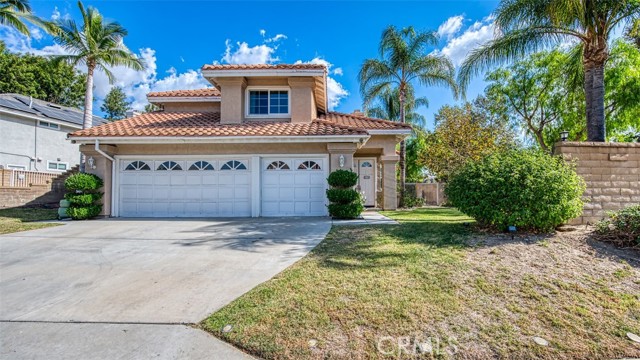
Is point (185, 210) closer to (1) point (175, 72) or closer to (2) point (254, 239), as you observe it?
(2) point (254, 239)

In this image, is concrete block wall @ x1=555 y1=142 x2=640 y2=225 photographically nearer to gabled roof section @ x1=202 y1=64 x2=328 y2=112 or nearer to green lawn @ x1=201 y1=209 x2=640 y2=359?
green lawn @ x1=201 y1=209 x2=640 y2=359

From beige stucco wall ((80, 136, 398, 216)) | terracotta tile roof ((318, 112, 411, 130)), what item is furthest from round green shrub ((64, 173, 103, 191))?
terracotta tile roof ((318, 112, 411, 130))

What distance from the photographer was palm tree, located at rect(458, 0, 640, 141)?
346 inches

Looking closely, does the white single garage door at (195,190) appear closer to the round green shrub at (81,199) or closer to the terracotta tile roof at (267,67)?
the round green shrub at (81,199)

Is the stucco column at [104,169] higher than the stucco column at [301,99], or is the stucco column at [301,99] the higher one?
the stucco column at [301,99]

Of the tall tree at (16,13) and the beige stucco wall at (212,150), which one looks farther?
the tall tree at (16,13)

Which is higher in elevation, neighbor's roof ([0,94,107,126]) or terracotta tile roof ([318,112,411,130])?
neighbor's roof ([0,94,107,126])

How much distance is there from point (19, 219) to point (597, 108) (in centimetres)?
1938

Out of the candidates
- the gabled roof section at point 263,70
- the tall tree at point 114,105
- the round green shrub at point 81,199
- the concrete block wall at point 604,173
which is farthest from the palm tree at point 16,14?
the tall tree at point 114,105

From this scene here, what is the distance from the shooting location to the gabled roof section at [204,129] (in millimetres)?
11758

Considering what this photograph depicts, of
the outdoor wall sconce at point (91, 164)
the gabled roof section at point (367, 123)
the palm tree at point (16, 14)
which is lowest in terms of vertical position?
the outdoor wall sconce at point (91, 164)

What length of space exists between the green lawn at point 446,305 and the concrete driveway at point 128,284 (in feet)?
1.61

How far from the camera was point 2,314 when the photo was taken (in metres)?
4.08

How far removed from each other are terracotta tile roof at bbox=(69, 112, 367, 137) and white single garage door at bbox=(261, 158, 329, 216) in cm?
110
